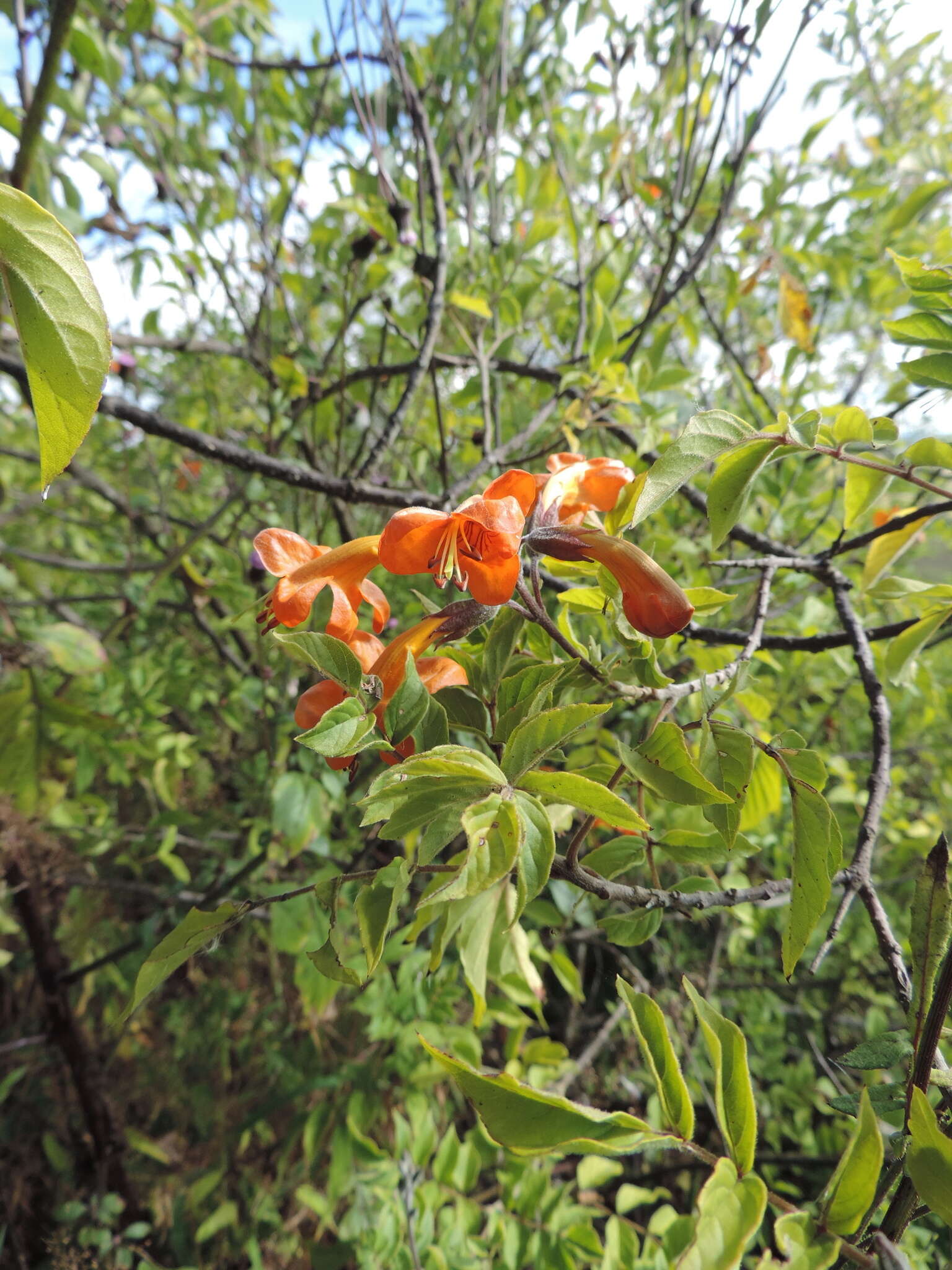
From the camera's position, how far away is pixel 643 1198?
3.34 ft

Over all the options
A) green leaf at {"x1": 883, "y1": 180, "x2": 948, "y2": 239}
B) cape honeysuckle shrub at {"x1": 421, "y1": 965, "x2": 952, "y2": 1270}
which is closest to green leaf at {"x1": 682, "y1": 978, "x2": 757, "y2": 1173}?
cape honeysuckle shrub at {"x1": 421, "y1": 965, "x2": 952, "y2": 1270}

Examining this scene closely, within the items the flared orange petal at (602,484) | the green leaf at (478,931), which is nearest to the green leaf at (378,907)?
the green leaf at (478,931)

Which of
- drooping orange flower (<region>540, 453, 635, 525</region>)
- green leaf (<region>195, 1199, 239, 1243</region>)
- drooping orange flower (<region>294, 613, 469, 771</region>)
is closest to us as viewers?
drooping orange flower (<region>294, 613, 469, 771</region>)

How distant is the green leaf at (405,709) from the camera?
Answer: 1.31 feet

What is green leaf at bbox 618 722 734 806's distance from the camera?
0.40 m

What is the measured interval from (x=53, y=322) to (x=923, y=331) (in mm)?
582

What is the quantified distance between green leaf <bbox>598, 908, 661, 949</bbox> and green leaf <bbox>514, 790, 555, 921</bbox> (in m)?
0.18

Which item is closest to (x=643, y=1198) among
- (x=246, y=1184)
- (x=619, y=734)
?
(x=619, y=734)

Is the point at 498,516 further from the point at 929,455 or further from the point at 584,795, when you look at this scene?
the point at 929,455

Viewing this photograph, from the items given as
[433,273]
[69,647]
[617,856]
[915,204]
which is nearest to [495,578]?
[617,856]

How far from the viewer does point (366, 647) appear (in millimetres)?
553

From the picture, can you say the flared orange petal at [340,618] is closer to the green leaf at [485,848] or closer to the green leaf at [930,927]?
the green leaf at [485,848]

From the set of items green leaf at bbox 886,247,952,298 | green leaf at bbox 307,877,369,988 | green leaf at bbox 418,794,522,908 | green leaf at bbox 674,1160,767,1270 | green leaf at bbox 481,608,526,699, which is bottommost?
green leaf at bbox 674,1160,767,1270

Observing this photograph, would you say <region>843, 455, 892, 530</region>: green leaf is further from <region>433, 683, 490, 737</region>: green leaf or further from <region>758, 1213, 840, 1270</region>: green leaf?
<region>758, 1213, 840, 1270</region>: green leaf
